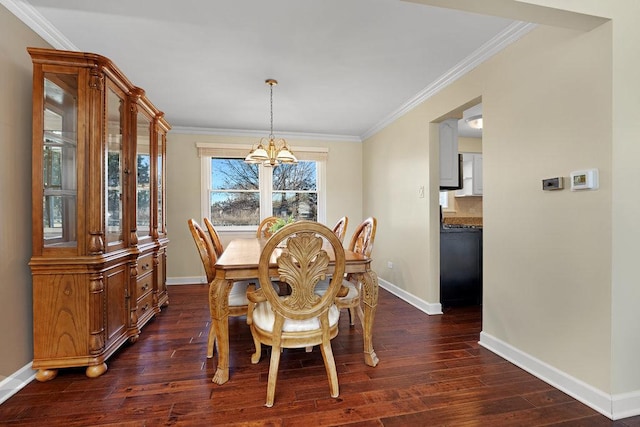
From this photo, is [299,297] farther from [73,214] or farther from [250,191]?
[250,191]

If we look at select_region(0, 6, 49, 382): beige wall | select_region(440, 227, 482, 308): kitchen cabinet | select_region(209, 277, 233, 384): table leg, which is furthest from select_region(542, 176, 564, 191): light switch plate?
select_region(0, 6, 49, 382): beige wall

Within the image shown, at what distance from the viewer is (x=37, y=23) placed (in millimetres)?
2074

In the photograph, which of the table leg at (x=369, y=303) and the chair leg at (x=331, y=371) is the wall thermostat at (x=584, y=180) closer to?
the table leg at (x=369, y=303)

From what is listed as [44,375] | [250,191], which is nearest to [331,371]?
[44,375]

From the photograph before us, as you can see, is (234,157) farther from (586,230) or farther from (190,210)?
(586,230)

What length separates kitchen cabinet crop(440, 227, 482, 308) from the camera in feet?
11.6

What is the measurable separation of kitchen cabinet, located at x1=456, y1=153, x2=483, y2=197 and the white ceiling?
7.24 ft

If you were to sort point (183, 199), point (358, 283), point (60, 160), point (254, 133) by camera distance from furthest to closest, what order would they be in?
point (254, 133) < point (183, 199) < point (358, 283) < point (60, 160)

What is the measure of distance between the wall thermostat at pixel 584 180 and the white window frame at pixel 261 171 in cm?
371

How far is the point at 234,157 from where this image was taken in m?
4.86

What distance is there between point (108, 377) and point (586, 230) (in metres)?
3.13

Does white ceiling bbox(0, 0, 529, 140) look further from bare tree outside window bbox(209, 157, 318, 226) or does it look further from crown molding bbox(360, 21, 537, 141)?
bare tree outside window bbox(209, 157, 318, 226)

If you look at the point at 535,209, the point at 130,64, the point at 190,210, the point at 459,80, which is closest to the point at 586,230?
the point at 535,209

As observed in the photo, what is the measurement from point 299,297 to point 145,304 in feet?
6.32
